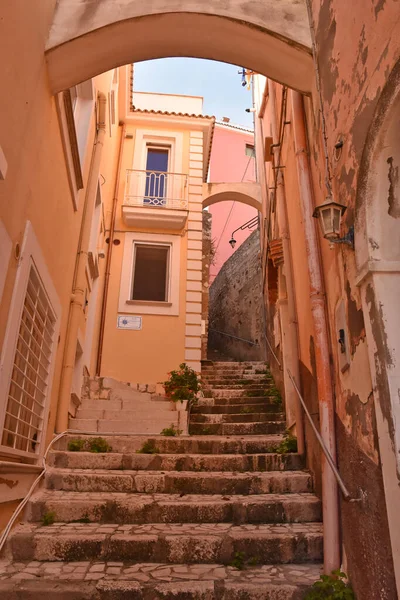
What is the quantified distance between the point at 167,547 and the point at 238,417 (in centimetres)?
361

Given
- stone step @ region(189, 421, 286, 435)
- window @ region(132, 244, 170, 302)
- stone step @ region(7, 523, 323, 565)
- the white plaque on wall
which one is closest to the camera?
stone step @ region(7, 523, 323, 565)

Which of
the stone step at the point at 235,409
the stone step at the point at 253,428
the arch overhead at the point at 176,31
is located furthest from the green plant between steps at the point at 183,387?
the arch overhead at the point at 176,31

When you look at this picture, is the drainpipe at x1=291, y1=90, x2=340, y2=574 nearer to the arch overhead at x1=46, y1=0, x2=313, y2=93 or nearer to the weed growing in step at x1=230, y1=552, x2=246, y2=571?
the weed growing in step at x1=230, y1=552, x2=246, y2=571

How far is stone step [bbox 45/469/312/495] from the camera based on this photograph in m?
4.36

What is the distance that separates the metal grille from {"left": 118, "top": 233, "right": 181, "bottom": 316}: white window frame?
5.53 metres

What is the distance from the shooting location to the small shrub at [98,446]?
5289 mm

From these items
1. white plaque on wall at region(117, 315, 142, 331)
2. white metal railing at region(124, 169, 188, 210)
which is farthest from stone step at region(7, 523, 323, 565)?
white metal railing at region(124, 169, 188, 210)

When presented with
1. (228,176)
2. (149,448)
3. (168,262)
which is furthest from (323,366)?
(228,176)

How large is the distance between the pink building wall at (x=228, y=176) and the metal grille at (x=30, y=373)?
16524mm

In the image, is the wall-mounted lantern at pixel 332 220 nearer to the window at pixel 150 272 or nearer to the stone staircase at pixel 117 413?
the stone staircase at pixel 117 413

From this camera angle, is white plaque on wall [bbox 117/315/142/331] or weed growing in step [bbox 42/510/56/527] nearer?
weed growing in step [bbox 42/510/56/527]

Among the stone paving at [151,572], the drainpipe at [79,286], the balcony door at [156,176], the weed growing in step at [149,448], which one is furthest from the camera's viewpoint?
the balcony door at [156,176]

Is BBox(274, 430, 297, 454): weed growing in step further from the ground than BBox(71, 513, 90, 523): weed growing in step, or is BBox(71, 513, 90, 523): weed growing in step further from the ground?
BBox(274, 430, 297, 454): weed growing in step

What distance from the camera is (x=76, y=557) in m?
3.38
